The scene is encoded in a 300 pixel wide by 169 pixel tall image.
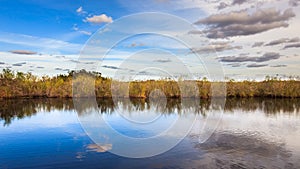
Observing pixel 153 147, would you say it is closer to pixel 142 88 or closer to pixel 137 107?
pixel 137 107

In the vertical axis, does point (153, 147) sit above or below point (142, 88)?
below

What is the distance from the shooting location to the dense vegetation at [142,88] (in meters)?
50.4

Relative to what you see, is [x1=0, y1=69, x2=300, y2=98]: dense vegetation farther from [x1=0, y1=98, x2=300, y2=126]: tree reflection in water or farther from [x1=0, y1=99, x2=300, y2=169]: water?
[x1=0, y1=99, x2=300, y2=169]: water

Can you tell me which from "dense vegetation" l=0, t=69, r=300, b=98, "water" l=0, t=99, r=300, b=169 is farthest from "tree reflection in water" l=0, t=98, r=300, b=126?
"dense vegetation" l=0, t=69, r=300, b=98

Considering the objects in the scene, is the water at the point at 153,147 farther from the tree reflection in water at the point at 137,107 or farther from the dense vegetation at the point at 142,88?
the dense vegetation at the point at 142,88

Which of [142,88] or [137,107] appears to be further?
[142,88]

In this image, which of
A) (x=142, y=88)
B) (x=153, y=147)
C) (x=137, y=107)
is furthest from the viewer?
(x=142, y=88)

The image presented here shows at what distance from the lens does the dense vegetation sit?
50.4 meters

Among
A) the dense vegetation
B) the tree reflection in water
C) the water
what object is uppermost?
the dense vegetation

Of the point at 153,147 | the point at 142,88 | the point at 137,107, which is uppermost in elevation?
the point at 142,88

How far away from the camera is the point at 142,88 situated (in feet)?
176

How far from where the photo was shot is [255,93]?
57594 millimetres

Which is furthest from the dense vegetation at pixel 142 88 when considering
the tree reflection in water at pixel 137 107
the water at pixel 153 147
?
the water at pixel 153 147

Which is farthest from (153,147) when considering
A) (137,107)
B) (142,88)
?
(142,88)
